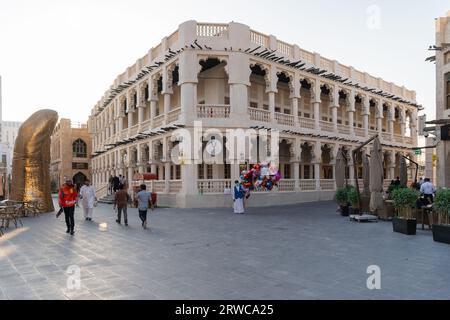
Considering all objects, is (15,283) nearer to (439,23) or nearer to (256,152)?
(256,152)

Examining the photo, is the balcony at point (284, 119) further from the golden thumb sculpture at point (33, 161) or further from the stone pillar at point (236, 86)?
the golden thumb sculpture at point (33, 161)

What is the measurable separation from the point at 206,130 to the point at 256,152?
14.3 ft

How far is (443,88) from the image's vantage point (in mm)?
18656

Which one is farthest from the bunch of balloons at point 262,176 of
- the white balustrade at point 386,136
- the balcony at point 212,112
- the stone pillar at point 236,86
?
the white balustrade at point 386,136

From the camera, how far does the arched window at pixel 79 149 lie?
48688 millimetres

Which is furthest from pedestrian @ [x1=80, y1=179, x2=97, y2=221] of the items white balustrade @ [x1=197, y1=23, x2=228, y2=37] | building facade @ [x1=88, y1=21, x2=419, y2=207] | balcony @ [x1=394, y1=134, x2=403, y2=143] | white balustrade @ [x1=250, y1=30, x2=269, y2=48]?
balcony @ [x1=394, y1=134, x2=403, y2=143]

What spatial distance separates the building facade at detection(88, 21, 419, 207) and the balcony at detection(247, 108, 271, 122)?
0.07 meters

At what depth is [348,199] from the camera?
47.6ft

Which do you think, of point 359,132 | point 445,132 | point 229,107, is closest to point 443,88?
point 445,132

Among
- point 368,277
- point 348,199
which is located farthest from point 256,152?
point 368,277

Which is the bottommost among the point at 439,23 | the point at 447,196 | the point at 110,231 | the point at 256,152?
the point at 110,231

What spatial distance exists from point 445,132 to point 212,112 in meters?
12.9

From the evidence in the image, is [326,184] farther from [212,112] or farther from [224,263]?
[224,263]

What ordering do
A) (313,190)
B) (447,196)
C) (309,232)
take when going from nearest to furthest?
(447,196)
(309,232)
(313,190)
